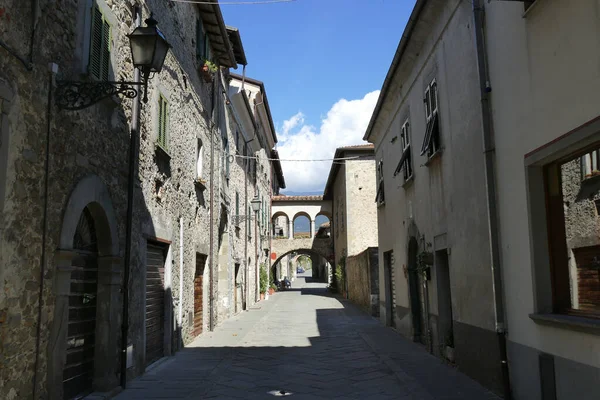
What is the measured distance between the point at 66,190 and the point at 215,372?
423 cm

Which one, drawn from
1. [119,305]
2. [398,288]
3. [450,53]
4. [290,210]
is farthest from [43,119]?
[290,210]

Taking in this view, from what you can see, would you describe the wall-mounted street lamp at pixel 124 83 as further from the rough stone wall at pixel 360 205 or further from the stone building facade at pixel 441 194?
the rough stone wall at pixel 360 205

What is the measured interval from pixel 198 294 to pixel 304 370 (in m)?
5.23

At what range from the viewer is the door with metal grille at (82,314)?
6.07 metres

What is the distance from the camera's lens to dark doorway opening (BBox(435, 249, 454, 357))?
9320mm

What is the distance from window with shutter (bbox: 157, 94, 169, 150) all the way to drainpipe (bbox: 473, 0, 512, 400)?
17.4 feet

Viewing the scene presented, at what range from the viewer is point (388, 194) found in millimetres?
14719

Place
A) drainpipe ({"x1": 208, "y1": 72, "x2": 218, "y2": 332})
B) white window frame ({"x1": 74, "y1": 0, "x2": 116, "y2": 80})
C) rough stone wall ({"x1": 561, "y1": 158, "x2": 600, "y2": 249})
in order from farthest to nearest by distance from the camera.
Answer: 1. drainpipe ({"x1": 208, "y1": 72, "x2": 218, "y2": 332})
2. white window frame ({"x1": 74, "y1": 0, "x2": 116, "y2": 80})
3. rough stone wall ({"x1": 561, "y1": 158, "x2": 600, "y2": 249})

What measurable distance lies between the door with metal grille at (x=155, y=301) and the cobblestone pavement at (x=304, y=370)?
323 millimetres

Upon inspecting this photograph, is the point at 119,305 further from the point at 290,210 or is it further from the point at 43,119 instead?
the point at 290,210

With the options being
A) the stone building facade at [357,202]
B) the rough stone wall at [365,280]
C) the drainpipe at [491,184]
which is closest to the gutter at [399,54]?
the drainpipe at [491,184]

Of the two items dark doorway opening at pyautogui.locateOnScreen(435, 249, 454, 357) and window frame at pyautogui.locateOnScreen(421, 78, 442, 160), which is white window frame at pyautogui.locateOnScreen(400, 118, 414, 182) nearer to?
window frame at pyautogui.locateOnScreen(421, 78, 442, 160)

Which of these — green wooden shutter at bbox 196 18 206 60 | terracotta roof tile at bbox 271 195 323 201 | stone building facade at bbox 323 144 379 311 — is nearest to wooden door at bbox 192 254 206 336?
green wooden shutter at bbox 196 18 206 60

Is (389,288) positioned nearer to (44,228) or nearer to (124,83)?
(124,83)
